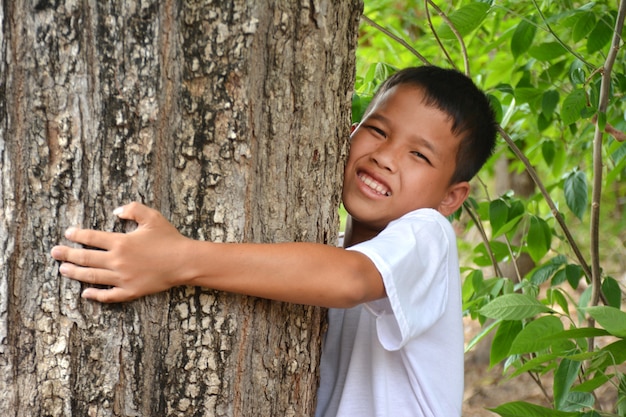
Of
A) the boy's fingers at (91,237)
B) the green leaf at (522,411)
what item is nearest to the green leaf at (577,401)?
the green leaf at (522,411)

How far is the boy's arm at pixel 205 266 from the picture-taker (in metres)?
1.33

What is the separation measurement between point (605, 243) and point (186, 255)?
7187 mm

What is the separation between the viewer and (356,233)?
6.63ft

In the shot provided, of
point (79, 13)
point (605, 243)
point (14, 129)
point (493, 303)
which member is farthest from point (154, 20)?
point (605, 243)

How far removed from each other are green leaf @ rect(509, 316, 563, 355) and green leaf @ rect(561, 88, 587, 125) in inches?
30.4

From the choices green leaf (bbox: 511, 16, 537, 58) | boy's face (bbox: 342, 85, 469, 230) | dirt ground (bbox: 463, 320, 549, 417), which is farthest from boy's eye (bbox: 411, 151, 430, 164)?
dirt ground (bbox: 463, 320, 549, 417)

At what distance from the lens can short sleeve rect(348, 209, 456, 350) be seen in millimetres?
1529

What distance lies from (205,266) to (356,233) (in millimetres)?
720

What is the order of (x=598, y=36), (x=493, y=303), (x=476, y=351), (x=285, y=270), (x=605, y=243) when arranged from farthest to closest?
(x=605, y=243) < (x=476, y=351) < (x=598, y=36) < (x=493, y=303) < (x=285, y=270)

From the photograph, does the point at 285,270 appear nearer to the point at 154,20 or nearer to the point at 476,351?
the point at 154,20

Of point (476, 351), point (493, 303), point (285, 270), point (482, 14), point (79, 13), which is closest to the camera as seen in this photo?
point (79, 13)

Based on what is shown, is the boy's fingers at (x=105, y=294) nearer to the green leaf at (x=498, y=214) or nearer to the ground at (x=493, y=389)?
the green leaf at (x=498, y=214)

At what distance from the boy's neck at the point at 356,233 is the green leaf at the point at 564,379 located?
740 mm

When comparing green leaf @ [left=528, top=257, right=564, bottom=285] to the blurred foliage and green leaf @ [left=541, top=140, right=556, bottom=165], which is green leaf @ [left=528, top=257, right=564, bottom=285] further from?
green leaf @ [left=541, top=140, right=556, bottom=165]
